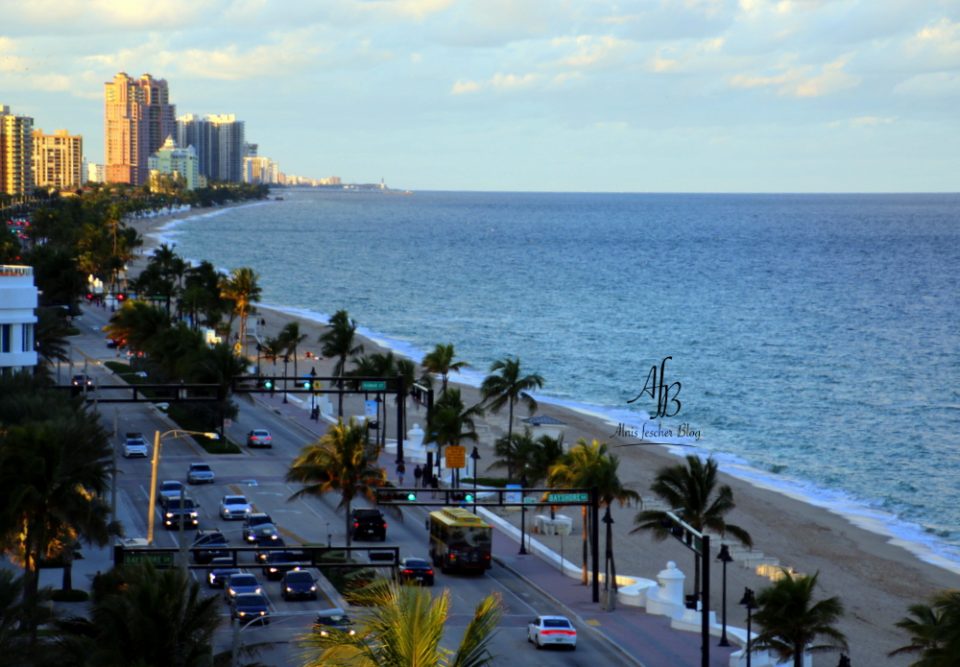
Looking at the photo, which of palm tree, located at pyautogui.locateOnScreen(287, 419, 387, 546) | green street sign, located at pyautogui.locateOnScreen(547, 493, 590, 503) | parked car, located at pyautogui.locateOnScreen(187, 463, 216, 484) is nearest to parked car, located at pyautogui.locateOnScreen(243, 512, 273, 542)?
palm tree, located at pyautogui.locateOnScreen(287, 419, 387, 546)

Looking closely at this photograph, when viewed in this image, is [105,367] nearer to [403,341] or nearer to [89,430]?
[403,341]

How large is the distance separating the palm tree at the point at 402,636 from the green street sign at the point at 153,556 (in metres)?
24.2

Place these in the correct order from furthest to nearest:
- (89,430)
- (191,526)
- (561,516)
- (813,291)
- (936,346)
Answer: (813,291)
(936,346)
(561,516)
(191,526)
(89,430)

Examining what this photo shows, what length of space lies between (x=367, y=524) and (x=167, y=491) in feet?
34.1

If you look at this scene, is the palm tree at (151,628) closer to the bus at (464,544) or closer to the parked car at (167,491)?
the bus at (464,544)

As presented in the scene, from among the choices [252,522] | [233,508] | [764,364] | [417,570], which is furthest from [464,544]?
[764,364]

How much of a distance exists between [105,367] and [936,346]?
256 ft

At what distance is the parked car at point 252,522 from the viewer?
173 feet

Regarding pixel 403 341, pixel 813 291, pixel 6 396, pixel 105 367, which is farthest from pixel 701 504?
pixel 813 291

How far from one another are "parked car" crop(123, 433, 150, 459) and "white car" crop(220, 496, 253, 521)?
13.8 meters

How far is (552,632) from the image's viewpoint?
1592 inches

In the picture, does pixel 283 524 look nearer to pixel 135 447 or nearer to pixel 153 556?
pixel 153 556

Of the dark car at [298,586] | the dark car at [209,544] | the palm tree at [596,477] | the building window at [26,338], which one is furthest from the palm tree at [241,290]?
the dark car at [298,586]

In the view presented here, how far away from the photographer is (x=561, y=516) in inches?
2411
